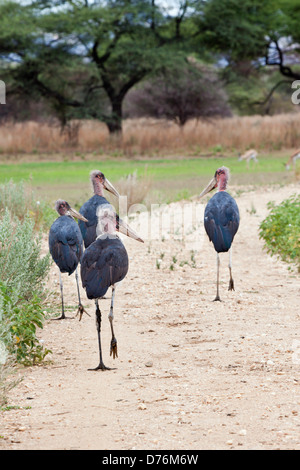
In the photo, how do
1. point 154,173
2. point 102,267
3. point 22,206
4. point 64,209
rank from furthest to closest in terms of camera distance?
point 154,173, point 22,206, point 64,209, point 102,267

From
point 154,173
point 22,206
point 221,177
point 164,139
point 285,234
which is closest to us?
point 221,177

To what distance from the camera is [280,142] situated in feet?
101

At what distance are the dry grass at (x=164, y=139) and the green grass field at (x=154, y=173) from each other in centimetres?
214

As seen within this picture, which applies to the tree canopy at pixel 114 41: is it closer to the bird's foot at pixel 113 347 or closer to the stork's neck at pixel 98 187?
the stork's neck at pixel 98 187

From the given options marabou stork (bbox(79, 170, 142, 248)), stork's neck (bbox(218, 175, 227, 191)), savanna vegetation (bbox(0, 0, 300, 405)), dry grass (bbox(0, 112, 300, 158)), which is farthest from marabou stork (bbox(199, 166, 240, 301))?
dry grass (bbox(0, 112, 300, 158))

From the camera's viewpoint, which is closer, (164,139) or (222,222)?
(222,222)

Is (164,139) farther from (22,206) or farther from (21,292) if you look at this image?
(21,292)

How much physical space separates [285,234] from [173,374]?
4926 millimetres

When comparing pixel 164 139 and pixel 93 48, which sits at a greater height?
pixel 93 48

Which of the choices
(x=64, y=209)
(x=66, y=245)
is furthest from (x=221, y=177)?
(x=66, y=245)

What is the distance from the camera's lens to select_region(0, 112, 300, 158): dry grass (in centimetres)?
3067

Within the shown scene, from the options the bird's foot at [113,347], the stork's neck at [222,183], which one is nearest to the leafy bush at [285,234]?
the stork's neck at [222,183]

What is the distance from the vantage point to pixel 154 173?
60.6 ft
